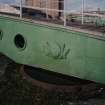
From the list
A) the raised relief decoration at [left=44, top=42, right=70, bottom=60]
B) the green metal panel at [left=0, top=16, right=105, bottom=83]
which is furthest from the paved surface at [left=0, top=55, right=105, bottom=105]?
the raised relief decoration at [left=44, top=42, right=70, bottom=60]

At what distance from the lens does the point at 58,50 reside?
9.86m

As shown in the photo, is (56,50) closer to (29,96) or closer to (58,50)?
(58,50)

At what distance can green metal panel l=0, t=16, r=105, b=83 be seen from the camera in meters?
9.26

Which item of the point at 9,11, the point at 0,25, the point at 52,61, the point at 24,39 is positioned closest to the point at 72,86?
the point at 52,61

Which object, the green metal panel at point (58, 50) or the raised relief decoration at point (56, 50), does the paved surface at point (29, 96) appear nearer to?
the green metal panel at point (58, 50)

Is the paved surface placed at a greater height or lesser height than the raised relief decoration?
lesser

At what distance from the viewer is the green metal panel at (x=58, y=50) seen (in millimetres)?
9258

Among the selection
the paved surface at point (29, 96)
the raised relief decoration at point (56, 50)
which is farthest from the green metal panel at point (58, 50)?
the paved surface at point (29, 96)

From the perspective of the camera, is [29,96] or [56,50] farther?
[56,50]

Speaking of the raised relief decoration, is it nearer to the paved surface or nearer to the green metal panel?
the green metal panel

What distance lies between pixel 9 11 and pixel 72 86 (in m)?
4.07

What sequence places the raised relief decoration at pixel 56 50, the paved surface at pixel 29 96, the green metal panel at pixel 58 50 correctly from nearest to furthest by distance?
the paved surface at pixel 29 96, the green metal panel at pixel 58 50, the raised relief decoration at pixel 56 50

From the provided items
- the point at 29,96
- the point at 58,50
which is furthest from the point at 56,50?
the point at 29,96

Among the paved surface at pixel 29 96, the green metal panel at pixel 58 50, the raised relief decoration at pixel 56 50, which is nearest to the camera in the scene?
the paved surface at pixel 29 96
